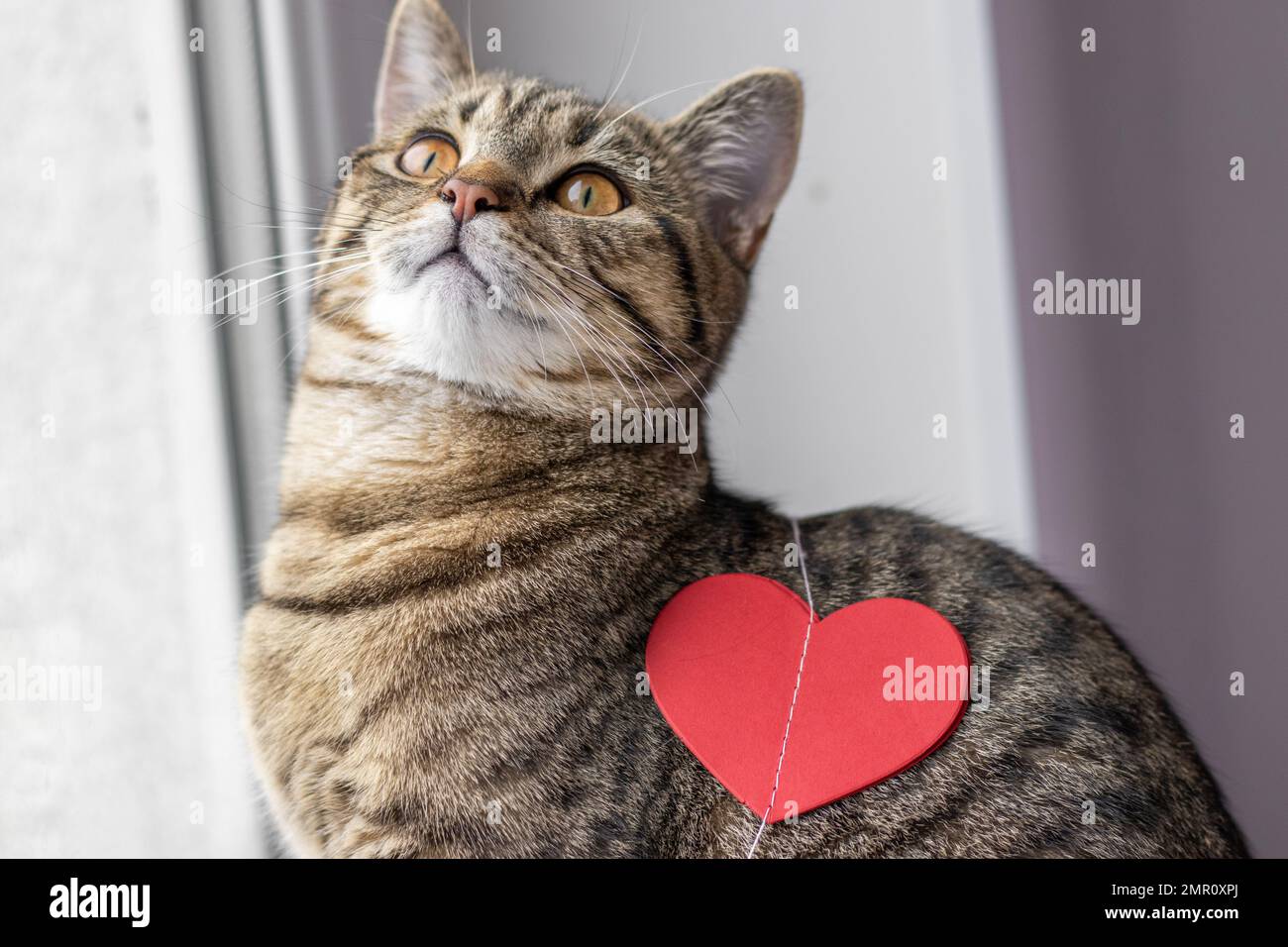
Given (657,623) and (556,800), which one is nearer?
(556,800)

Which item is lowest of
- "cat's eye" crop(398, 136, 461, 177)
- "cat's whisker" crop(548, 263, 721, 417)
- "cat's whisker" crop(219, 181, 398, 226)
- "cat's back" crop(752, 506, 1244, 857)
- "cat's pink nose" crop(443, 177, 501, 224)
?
"cat's back" crop(752, 506, 1244, 857)

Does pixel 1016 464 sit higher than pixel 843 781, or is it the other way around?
pixel 1016 464

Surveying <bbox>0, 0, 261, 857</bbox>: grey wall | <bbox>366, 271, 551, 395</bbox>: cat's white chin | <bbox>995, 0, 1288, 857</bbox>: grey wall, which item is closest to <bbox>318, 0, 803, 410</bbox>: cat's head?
<bbox>366, 271, 551, 395</bbox>: cat's white chin

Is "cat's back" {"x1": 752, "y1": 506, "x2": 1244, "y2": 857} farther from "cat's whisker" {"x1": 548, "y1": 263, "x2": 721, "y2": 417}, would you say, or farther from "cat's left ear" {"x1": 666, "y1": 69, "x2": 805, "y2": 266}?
"cat's left ear" {"x1": 666, "y1": 69, "x2": 805, "y2": 266}

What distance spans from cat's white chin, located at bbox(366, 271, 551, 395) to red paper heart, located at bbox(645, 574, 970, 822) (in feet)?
0.95

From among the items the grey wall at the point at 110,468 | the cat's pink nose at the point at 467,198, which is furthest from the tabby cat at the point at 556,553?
the grey wall at the point at 110,468

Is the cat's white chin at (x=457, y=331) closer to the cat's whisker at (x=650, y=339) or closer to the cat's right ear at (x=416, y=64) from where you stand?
the cat's whisker at (x=650, y=339)

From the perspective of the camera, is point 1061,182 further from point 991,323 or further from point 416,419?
point 416,419

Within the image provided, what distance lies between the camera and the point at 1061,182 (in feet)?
4.88

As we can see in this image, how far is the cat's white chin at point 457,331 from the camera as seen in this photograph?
94 centimetres

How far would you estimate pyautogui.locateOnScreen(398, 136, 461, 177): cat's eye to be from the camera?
1070 millimetres

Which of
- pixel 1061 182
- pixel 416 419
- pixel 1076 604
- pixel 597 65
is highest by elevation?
pixel 597 65
